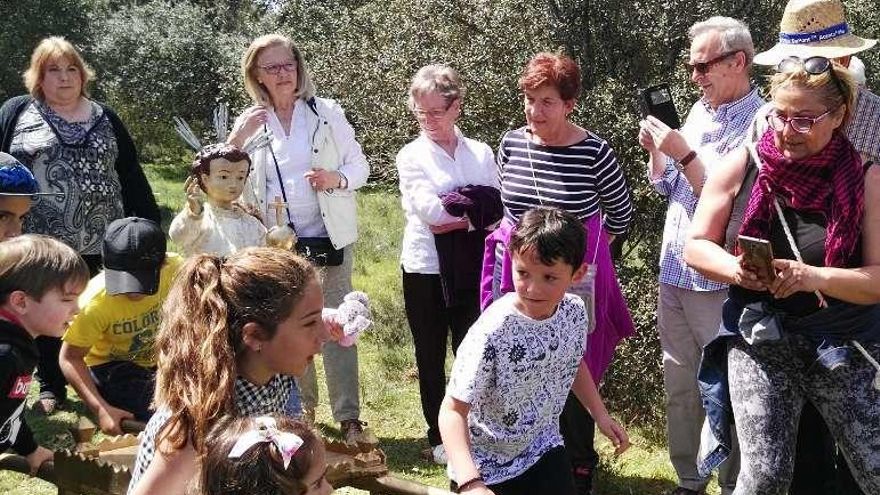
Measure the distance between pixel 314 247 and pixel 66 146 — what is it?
1530mm

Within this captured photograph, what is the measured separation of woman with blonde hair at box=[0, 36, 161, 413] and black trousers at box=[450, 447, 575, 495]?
10.4ft

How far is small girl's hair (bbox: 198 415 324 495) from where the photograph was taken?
2080 mm

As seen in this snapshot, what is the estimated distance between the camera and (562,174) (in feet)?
14.5

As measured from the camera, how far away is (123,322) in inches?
164

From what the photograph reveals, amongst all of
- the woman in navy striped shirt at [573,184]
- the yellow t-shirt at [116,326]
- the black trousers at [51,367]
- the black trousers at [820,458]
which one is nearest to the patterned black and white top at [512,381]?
the black trousers at [820,458]

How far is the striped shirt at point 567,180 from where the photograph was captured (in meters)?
4.40

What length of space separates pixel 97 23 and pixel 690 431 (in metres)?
22.7

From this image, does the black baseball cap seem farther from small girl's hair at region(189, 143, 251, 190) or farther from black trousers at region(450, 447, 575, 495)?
black trousers at region(450, 447, 575, 495)

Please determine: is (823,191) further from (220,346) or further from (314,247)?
(314,247)

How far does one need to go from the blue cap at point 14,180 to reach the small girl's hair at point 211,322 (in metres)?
2.06

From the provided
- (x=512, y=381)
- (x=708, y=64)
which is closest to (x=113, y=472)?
(x=512, y=381)

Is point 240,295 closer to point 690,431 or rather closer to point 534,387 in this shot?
point 534,387

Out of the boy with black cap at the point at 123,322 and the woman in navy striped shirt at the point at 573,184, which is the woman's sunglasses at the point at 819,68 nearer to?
the woman in navy striped shirt at the point at 573,184

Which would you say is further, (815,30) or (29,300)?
(815,30)
